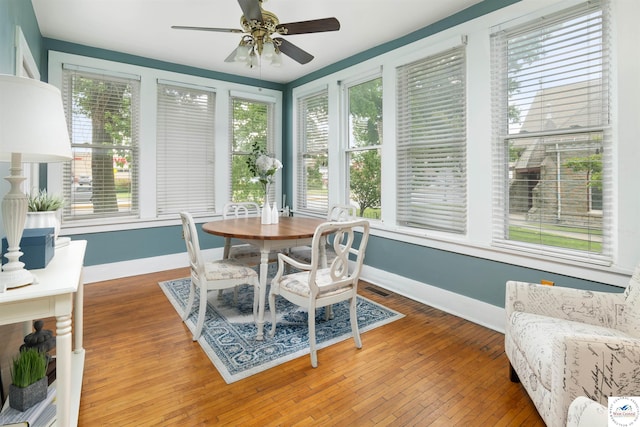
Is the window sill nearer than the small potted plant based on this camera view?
No

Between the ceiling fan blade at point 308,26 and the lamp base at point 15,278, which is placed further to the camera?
the ceiling fan blade at point 308,26

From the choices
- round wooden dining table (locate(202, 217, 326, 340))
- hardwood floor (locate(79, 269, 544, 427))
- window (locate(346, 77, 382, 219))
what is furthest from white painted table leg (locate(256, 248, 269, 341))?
window (locate(346, 77, 382, 219))

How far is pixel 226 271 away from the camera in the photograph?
99.9 inches

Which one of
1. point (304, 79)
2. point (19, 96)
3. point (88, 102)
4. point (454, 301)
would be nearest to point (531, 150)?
point (454, 301)

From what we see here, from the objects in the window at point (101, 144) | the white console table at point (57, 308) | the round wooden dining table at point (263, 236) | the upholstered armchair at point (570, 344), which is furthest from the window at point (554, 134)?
the window at point (101, 144)

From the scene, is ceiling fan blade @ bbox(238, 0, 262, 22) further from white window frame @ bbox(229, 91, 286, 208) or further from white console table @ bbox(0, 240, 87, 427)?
white window frame @ bbox(229, 91, 286, 208)

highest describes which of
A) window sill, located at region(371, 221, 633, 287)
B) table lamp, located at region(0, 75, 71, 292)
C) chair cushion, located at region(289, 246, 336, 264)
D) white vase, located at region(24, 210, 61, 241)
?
table lamp, located at region(0, 75, 71, 292)

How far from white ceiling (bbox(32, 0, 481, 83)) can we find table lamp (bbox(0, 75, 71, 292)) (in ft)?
6.85

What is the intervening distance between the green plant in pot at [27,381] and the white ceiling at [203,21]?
275 cm

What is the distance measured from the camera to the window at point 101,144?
3.68 meters

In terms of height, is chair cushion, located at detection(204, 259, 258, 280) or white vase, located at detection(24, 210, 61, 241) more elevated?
white vase, located at detection(24, 210, 61, 241)

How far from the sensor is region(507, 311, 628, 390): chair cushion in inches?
57.9

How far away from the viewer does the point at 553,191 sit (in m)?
2.38

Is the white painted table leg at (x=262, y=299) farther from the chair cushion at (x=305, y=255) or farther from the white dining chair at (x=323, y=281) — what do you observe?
the chair cushion at (x=305, y=255)
